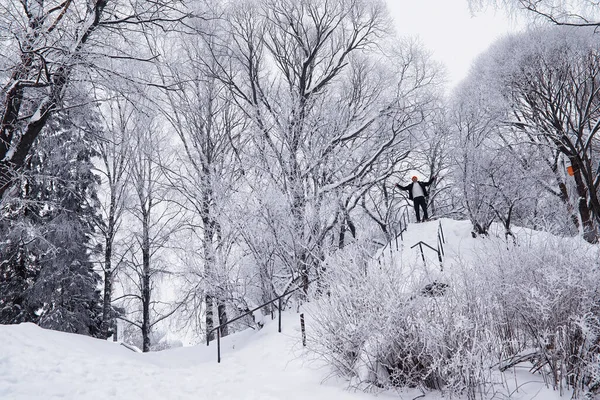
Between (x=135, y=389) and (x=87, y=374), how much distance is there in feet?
4.38

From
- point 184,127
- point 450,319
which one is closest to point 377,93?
point 184,127

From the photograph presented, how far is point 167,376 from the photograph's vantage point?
5.88 meters

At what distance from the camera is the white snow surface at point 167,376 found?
432 cm

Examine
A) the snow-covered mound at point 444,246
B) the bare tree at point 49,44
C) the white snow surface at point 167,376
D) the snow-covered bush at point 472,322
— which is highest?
the bare tree at point 49,44

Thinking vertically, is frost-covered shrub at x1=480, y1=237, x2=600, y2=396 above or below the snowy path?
above

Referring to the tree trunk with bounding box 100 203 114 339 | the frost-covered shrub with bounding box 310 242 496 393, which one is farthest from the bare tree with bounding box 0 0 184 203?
the tree trunk with bounding box 100 203 114 339

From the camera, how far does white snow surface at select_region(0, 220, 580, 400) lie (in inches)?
170

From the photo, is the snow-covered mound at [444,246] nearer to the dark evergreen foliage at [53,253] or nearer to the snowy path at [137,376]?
the snowy path at [137,376]

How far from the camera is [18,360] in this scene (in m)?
5.84

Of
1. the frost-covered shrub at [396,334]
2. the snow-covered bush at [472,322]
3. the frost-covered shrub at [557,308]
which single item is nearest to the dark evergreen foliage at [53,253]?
the frost-covered shrub at [396,334]

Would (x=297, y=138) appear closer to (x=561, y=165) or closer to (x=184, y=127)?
(x=184, y=127)

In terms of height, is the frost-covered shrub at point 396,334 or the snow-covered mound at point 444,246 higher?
the snow-covered mound at point 444,246

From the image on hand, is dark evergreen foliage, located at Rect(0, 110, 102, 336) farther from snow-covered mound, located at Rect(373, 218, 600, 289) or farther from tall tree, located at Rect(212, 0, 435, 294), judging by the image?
snow-covered mound, located at Rect(373, 218, 600, 289)

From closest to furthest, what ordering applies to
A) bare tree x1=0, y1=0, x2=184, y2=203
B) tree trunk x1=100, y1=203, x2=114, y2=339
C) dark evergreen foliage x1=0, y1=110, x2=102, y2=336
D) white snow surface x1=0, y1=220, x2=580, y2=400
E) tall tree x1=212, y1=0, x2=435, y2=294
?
white snow surface x1=0, y1=220, x2=580, y2=400
bare tree x1=0, y1=0, x2=184, y2=203
tall tree x1=212, y1=0, x2=435, y2=294
dark evergreen foliage x1=0, y1=110, x2=102, y2=336
tree trunk x1=100, y1=203, x2=114, y2=339
